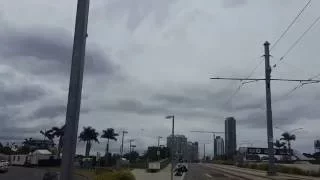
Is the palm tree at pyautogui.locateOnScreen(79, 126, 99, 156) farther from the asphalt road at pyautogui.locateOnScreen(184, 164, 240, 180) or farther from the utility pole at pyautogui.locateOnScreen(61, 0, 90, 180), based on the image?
the utility pole at pyautogui.locateOnScreen(61, 0, 90, 180)

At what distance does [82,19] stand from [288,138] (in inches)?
7703

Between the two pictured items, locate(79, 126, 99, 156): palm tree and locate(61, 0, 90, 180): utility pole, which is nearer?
locate(61, 0, 90, 180): utility pole

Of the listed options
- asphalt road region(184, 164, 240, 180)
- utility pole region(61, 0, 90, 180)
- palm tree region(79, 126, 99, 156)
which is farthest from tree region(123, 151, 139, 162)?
utility pole region(61, 0, 90, 180)

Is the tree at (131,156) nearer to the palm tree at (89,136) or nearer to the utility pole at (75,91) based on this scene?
the palm tree at (89,136)

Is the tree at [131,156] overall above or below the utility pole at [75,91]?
above

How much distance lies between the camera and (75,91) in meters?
7.51

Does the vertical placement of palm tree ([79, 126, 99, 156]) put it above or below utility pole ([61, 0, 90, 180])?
above

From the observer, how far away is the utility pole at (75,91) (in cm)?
738

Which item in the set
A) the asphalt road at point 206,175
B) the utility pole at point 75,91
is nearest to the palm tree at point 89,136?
the asphalt road at point 206,175

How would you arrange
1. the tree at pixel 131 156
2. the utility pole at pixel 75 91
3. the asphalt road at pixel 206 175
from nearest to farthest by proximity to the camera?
the utility pole at pixel 75 91
the asphalt road at pixel 206 175
the tree at pixel 131 156

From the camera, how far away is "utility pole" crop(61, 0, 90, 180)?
7375mm

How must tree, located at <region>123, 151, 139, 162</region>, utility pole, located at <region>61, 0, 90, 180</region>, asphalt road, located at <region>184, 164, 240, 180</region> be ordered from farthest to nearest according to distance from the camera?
1. tree, located at <region>123, 151, 139, 162</region>
2. asphalt road, located at <region>184, 164, 240, 180</region>
3. utility pole, located at <region>61, 0, 90, 180</region>

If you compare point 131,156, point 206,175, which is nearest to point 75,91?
point 206,175

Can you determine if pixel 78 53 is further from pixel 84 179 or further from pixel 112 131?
pixel 112 131
